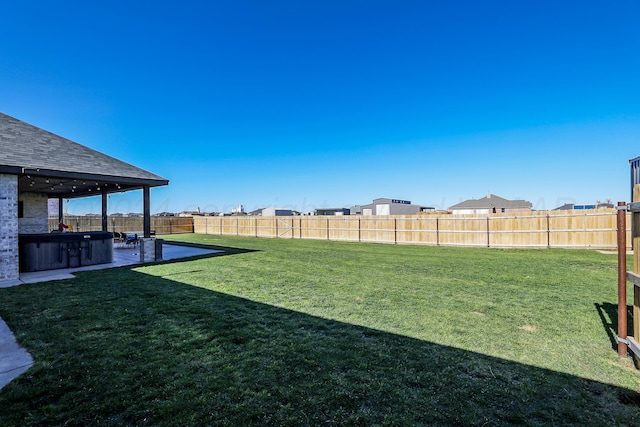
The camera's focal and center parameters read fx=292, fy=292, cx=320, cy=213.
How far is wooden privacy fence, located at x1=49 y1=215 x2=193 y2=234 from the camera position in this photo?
2588 cm

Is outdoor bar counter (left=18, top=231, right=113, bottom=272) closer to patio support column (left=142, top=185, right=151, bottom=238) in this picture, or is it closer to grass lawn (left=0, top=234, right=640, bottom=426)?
patio support column (left=142, top=185, right=151, bottom=238)

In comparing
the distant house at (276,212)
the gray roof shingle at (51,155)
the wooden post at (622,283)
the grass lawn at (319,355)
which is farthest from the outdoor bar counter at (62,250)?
the distant house at (276,212)

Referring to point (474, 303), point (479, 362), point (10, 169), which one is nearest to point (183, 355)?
point (479, 362)

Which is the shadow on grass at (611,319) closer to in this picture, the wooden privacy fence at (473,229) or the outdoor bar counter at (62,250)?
the wooden privacy fence at (473,229)

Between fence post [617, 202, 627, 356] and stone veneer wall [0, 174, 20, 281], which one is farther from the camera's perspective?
stone veneer wall [0, 174, 20, 281]

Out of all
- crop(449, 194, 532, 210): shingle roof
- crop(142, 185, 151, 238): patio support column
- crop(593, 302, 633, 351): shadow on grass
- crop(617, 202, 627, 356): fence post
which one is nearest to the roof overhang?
crop(142, 185, 151, 238): patio support column

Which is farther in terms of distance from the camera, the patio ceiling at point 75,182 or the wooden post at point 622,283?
the patio ceiling at point 75,182

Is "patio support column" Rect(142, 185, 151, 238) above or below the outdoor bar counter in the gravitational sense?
above

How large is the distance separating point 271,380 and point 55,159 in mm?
10851

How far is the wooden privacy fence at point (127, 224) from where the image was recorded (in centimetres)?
2588

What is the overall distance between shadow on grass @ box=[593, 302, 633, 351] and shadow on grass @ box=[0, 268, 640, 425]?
1.71 meters

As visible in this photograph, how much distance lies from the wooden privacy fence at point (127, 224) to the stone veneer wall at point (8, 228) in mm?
20272

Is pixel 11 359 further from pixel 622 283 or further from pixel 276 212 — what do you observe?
pixel 276 212

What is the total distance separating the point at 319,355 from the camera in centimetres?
344
